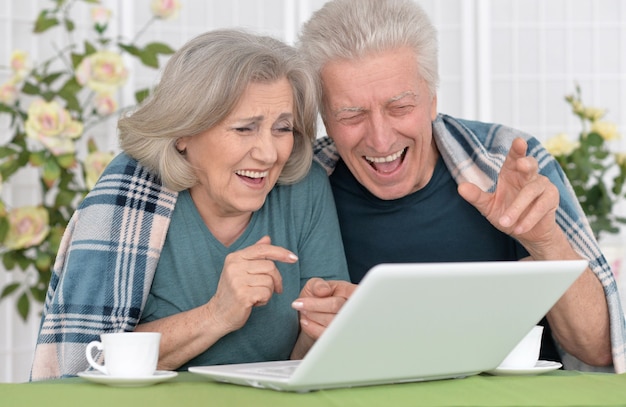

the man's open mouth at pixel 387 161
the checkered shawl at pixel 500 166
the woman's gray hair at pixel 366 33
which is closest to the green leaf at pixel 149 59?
the checkered shawl at pixel 500 166

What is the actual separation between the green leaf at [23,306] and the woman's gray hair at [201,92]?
1.91 metres

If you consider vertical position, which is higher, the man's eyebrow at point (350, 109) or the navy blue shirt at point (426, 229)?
the man's eyebrow at point (350, 109)

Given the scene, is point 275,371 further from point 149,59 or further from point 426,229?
point 149,59

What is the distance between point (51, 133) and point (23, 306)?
2.35 feet

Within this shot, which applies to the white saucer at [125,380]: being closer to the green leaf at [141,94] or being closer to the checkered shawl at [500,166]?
the checkered shawl at [500,166]

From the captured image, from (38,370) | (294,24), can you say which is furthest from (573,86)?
(38,370)

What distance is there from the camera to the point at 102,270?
6.26 feet

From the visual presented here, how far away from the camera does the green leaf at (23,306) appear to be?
3.77 m

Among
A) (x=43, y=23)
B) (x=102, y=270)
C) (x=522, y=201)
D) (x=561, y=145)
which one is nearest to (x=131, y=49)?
(x=43, y=23)

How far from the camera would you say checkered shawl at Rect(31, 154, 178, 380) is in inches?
74.2

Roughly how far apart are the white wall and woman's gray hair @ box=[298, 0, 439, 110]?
2.22 metres

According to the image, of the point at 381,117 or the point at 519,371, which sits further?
the point at 381,117

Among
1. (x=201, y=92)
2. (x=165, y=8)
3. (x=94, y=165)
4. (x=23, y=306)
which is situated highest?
(x=165, y=8)

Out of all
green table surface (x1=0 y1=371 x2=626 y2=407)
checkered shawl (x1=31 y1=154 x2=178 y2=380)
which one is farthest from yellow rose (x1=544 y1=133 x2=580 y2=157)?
green table surface (x1=0 y1=371 x2=626 y2=407)
